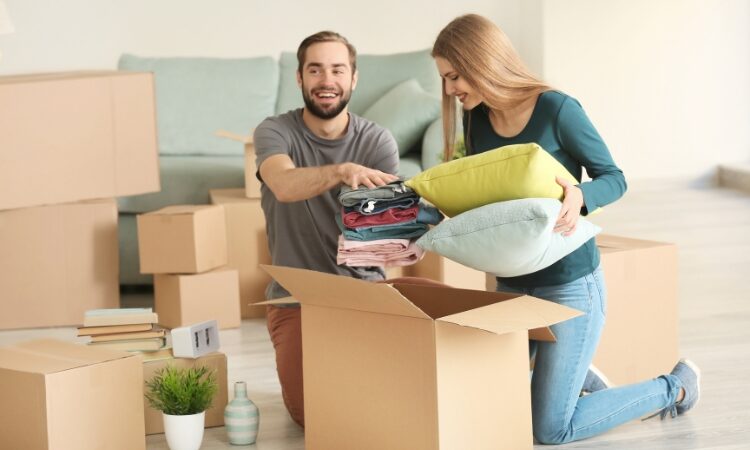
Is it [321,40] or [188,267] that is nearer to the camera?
[321,40]

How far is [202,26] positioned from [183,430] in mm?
4071

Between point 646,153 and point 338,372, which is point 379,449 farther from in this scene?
point 646,153

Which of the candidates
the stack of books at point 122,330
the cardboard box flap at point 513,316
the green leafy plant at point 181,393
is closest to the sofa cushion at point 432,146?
the stack of books at point 122,330

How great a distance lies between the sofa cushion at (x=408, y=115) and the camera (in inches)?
198

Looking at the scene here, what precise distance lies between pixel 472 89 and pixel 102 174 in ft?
7.10

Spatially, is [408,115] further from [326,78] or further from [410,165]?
[326,78]

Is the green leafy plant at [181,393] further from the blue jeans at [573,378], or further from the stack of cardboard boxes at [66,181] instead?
the stack of cardboard boxes at [66,181]

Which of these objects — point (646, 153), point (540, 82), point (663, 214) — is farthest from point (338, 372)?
point (646, 153)

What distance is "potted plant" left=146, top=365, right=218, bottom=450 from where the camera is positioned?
2.80 m

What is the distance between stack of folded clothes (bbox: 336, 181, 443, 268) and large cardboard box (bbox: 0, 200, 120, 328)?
1.95 metres

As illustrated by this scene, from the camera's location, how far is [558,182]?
2.44 m

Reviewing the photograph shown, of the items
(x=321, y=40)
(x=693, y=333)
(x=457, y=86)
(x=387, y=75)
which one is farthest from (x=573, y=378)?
(x=387, y=75)

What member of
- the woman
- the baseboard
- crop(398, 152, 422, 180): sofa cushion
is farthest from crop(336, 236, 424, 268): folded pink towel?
the baseboard

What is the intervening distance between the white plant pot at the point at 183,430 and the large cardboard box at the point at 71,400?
0.24 ft
